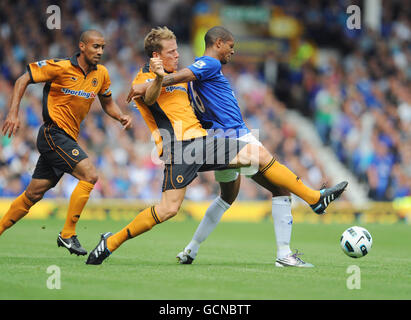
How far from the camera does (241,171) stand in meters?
7.80

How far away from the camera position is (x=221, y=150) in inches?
300

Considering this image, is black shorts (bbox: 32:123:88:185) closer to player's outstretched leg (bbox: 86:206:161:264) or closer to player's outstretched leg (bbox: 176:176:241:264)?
player's outstretched leg (bbox: 86:206:161:264)

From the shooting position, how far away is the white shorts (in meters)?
7.73

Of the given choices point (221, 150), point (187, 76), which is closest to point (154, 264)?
point (221, 150)

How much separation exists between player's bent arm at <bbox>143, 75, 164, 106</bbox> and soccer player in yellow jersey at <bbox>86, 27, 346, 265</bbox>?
0.03 feet

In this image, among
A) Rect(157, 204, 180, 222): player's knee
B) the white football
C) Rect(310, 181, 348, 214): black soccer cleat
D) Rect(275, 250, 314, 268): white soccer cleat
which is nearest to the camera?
Rect(157, 204, 180, 222): player's knee

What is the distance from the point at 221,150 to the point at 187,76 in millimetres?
808

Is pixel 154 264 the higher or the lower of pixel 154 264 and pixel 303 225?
the lower

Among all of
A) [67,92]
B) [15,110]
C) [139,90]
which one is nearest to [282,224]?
[139,90]

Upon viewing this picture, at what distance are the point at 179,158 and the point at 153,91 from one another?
764mm

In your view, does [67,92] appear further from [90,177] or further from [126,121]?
[90,177]

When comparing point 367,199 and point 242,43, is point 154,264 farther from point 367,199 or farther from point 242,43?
point 242,43

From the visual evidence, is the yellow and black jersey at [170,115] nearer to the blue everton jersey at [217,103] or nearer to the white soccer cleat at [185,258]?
the blue everton jersey at [217,103]

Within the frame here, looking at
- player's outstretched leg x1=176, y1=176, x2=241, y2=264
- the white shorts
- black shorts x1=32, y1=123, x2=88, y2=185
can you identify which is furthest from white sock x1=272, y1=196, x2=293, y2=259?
black shorts x1=32, y1=123, x2=88, y2=185
